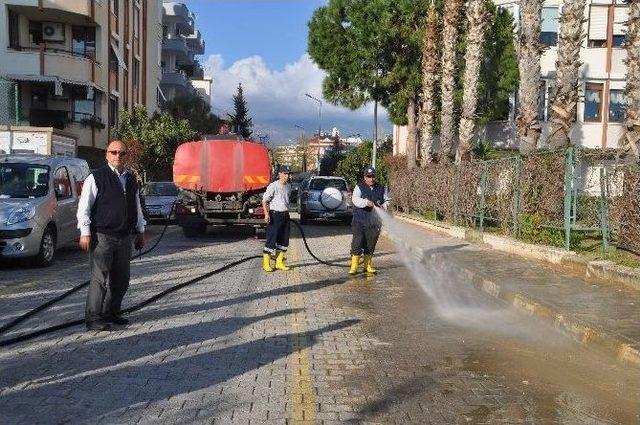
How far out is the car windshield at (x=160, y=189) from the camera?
80.3 ft

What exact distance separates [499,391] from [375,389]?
96 cm

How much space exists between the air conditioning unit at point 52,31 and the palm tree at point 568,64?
24991 millimetres

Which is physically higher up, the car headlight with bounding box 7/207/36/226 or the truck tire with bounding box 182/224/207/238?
the car headlight with bounding box 7/207/36/226

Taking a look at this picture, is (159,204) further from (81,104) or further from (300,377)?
(300,377)

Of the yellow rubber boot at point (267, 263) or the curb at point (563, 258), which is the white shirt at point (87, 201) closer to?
the yellow rubber boot at point (267, 263)

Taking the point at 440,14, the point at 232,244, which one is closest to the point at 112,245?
the point at 232,244

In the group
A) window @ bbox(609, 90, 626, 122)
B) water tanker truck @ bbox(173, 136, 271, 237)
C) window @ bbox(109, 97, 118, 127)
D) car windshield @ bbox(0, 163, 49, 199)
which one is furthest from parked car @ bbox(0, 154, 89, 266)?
window @ bbox(609, 90, 626, 122)

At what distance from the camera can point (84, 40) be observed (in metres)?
32.4

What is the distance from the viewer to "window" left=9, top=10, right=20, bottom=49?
2994cm

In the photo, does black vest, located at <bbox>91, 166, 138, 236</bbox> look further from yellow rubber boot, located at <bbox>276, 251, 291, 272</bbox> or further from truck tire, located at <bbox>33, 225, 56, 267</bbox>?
yellow rubber boot, located at <bbox>276, 251, 291, 272</bbox>

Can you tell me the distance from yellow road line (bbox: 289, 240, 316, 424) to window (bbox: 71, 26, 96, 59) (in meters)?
27.9

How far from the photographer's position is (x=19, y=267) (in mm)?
11344

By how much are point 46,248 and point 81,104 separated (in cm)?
2252

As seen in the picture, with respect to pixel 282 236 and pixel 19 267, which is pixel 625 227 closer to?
pixel 282 236
